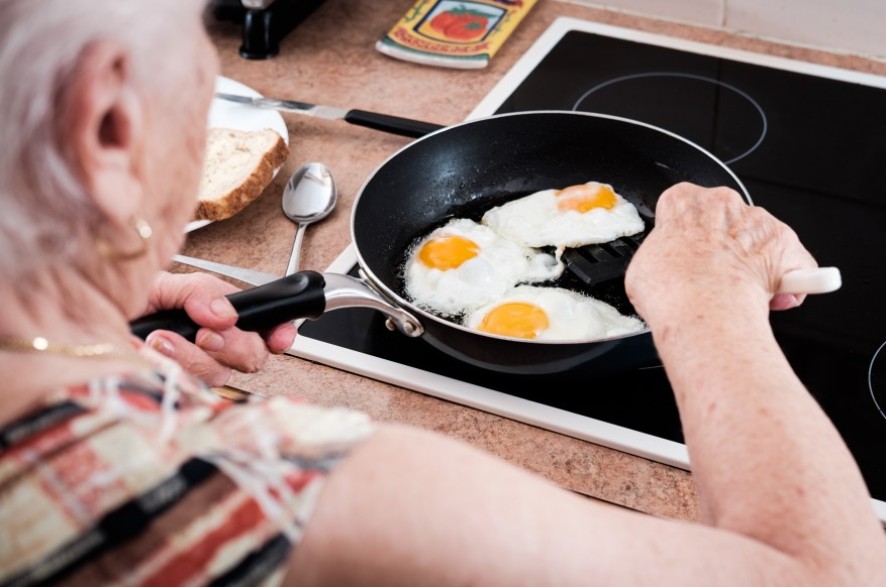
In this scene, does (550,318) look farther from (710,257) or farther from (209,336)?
(209,336)

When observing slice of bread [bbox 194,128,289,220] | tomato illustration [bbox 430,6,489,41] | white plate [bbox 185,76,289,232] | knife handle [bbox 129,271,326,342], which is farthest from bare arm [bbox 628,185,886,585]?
tomato illustration [bbox 430,6,489,41]

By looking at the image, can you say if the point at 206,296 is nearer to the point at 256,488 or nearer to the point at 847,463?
the point at 256,488

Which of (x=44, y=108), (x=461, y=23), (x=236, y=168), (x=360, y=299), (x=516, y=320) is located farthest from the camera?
(x=461, y=23)

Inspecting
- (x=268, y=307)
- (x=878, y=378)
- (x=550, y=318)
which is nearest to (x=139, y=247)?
(x=268, y=307)

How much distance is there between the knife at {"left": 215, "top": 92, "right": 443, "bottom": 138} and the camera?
1566 mm

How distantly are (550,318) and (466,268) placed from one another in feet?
0.50

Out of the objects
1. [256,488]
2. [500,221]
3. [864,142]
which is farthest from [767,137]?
[256,488]

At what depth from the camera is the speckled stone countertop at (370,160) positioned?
1068 mm

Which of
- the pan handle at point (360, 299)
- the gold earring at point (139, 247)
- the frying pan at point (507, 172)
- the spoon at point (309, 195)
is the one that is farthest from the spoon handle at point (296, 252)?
the gold earring at point (139, 247)

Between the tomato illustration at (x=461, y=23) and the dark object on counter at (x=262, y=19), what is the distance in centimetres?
30

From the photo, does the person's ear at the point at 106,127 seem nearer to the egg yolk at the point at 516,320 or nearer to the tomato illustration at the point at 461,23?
the egg yolk at the point at 516,320

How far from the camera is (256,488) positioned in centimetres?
57

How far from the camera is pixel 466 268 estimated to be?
131cm

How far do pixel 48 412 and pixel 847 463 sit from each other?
2.18ft
